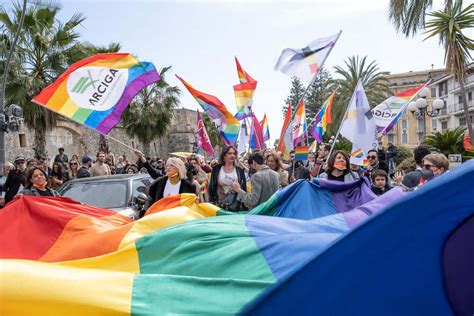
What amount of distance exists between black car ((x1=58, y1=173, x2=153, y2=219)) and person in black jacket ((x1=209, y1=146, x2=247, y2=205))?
4.06 ft

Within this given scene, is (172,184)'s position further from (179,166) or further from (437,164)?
(437,164)

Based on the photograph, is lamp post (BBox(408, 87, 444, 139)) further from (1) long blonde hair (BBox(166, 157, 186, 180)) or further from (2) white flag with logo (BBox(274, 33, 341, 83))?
(1) long blonde hair (BBox(166, 157, 186, 180))

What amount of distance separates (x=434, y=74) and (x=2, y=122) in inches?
3334

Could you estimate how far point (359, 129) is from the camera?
9.04 m

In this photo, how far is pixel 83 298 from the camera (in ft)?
7.61

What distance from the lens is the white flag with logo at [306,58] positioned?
A: 34.4 ft

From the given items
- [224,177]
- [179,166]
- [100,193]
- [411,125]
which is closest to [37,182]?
[100,193]

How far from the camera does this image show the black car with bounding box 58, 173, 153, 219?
25.0ft

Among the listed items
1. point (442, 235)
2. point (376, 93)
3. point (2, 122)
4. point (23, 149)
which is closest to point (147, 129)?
point (23, 149)

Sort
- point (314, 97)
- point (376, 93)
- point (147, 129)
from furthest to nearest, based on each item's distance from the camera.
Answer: point (314, 97), point (376, 93), point (147, 129)

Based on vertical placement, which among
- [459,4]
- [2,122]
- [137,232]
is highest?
[459,4]

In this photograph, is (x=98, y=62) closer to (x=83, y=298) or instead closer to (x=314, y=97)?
(x=83, y=298)

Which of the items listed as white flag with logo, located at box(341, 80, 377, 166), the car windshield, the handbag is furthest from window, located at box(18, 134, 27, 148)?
the handbag

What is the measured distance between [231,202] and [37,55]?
51.7ft
